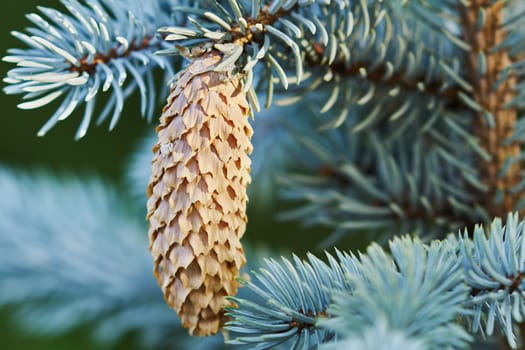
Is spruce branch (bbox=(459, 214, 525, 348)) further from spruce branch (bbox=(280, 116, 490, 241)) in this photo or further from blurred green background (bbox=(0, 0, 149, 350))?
blurred green background (bbox=(0, 0, 149, 350))

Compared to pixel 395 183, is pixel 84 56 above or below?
above

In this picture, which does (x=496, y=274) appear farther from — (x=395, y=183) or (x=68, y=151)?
(x=68, y=151)

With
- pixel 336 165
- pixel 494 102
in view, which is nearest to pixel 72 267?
pixel 336 165

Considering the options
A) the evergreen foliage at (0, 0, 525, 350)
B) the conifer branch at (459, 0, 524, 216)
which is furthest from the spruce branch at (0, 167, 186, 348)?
the conifer branch at (459, 0, 524, 216)

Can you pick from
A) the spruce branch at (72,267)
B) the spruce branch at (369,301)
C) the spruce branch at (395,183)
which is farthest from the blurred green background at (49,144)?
the spruce branch at (369,301)

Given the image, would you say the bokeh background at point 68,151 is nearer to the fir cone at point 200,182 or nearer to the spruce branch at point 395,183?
the spruce branch at point 395,183

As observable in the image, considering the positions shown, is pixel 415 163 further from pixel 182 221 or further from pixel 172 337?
pixel 172 337

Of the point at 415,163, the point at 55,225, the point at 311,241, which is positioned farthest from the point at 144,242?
the point at 311,241

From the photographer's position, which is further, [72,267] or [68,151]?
[68,151]

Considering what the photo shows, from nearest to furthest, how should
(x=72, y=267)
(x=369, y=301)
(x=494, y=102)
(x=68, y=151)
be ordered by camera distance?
(x=369, y=301) < (x=494, y=102) < (x=72, y=267) < (x=68, y=151)
